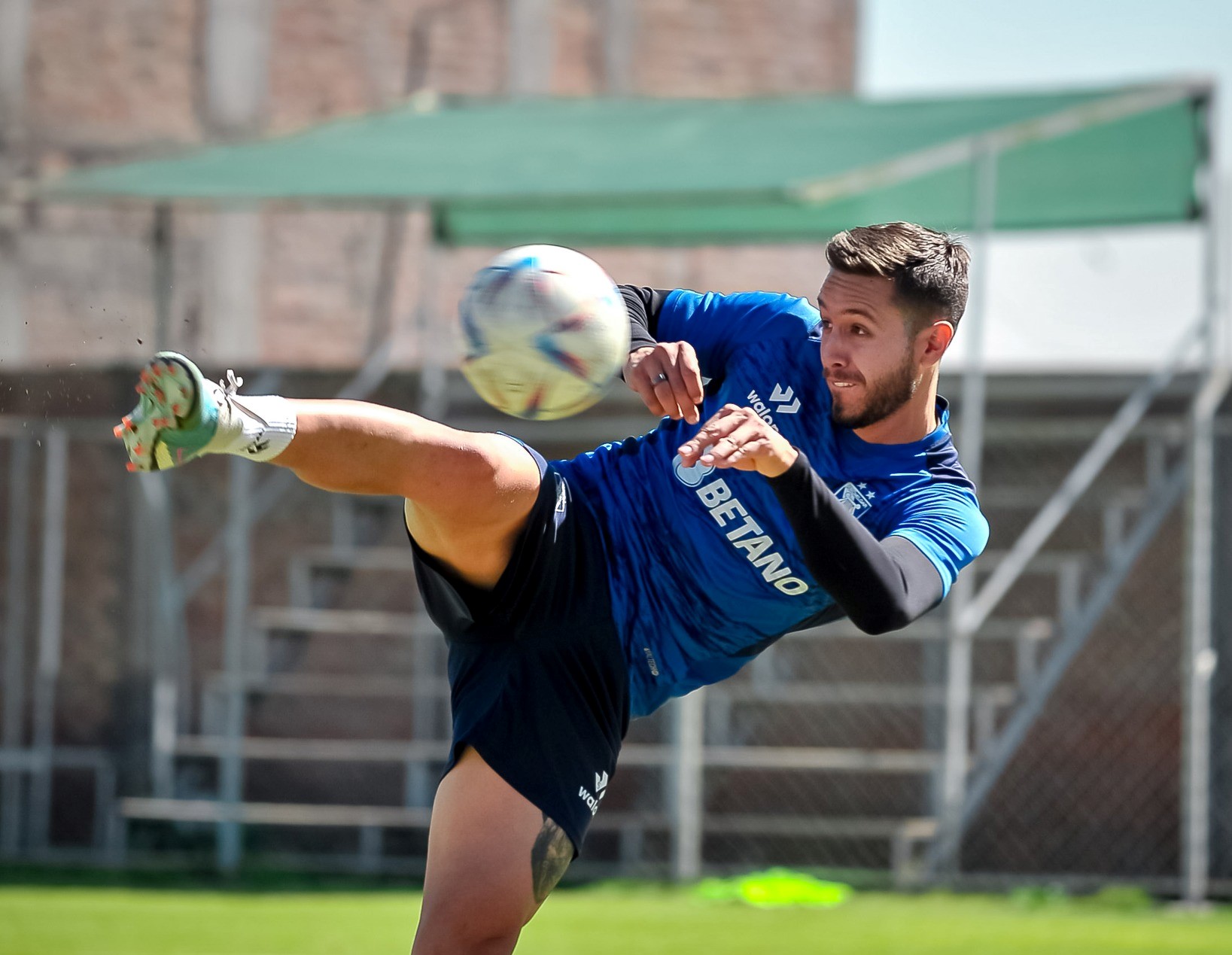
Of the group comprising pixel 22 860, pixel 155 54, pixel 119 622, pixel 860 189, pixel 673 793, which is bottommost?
pixel 22 860

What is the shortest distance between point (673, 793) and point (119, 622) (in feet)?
14.7

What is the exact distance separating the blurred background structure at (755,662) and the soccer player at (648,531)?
5.25 metres

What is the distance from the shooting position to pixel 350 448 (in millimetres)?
3625

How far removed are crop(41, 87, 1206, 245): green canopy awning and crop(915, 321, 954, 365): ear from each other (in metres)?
5.38

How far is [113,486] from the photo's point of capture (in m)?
12.1

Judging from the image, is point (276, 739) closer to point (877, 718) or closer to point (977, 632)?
point (877, 718)

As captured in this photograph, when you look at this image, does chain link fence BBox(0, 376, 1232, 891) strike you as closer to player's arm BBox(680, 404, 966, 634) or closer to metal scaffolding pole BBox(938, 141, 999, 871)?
metal scaffolding pole BBox(938, 141, 999, 871)

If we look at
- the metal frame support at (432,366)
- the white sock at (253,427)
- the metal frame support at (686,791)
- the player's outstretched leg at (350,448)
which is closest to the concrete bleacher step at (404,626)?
the metal frame support at (686,791)

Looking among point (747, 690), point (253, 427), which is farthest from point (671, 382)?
point (747, 690)

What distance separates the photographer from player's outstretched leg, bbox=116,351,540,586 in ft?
11.3

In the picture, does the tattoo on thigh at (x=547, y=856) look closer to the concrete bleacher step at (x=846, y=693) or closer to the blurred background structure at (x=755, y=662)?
the blurred background structure at (x=755, y=662)

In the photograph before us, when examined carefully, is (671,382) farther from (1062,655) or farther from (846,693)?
(846,693)

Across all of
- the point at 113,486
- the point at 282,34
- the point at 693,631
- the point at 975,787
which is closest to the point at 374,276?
the point at 282,34

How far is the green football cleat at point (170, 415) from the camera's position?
340cm
